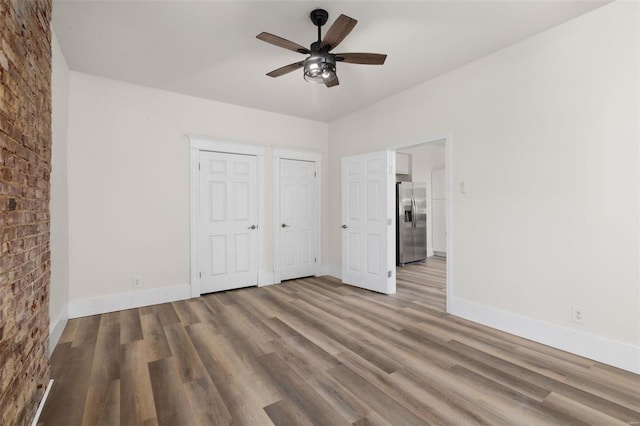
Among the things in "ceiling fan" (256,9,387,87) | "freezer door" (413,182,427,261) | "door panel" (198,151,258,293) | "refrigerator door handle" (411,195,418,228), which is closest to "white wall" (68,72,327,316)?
"door panel" (198,151,258,293)

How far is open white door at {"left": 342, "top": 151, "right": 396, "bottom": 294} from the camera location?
13.9 ft

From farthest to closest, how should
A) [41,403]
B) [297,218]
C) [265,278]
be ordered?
[297,218] → [265,278] → [41,403]

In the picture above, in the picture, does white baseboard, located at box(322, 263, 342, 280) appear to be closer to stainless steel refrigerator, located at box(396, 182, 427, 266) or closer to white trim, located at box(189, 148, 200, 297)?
stainless steel refrigerator, located at box(396, 182, 427, 266)

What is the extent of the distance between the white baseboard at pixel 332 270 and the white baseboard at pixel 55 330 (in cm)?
366

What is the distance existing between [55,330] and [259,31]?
3319mm

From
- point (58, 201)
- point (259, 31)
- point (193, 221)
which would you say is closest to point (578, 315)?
point (259, 31)

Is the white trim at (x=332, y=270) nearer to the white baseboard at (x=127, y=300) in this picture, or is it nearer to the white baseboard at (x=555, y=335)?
the white baseboard at (x=555, y=335)

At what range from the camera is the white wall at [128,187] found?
3.43 metres

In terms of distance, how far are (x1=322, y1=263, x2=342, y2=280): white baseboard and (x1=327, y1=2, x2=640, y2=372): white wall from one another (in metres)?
2.15

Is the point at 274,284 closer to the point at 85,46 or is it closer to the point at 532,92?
the point at 85,46

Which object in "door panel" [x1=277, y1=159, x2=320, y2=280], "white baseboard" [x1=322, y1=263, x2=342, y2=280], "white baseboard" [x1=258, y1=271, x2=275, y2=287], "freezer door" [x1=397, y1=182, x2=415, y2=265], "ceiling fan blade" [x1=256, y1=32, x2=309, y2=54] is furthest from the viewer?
"freezer door" [x1=397, y1=182, x2=415, y2=265]

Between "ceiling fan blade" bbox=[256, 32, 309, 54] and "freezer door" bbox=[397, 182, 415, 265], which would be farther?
"freezer door" bbox=[397, 182, 415, 265]

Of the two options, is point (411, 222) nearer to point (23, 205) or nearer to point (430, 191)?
point (430, 191)

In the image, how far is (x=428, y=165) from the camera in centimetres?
751
